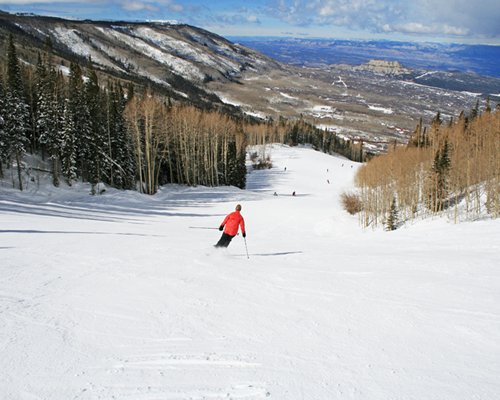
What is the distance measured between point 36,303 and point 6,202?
79.3 ft

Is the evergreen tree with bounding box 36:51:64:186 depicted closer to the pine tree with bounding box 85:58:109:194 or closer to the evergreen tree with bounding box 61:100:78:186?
the evergreen tree with bounding box 61:100:78:186

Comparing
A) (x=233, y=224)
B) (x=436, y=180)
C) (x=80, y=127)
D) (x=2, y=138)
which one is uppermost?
(x=80, y=127)

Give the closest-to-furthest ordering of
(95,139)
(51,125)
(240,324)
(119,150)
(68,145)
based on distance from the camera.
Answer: (240,324) < (68,145) < (51,125) < (95,139) < (119,150)

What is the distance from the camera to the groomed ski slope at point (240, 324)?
468 centimetres

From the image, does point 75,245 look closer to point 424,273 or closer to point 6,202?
point 424,273

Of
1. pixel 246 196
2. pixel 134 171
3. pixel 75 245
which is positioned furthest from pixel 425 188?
pixel 75 245

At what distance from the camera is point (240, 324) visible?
260 inches

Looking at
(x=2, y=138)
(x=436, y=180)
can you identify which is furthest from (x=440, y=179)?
(x=2, y=138)

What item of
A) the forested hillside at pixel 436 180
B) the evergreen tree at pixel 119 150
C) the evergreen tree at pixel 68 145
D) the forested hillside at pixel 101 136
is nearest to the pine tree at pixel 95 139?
the forested hillside at pixel 101 136

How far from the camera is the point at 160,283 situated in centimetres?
893

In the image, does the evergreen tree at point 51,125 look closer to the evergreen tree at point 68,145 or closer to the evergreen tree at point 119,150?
the evergreen tree at point 68,145

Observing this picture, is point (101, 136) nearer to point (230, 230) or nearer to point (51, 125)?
point (51, 125)

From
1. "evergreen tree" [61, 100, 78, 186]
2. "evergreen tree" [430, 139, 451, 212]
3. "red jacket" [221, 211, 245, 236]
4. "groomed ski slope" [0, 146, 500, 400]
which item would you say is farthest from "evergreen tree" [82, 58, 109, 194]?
"evergreen tree" [430, 139, 451, 212]

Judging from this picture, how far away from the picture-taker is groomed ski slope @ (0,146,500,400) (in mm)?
4684
